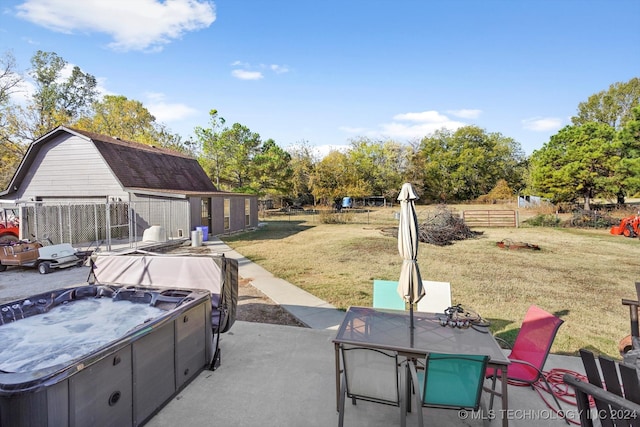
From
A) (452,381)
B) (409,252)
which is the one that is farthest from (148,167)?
(452,381)

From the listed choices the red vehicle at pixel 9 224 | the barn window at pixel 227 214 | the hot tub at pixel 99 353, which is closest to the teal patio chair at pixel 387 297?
the hot tub at pixel 99 353

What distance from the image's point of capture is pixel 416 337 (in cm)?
330

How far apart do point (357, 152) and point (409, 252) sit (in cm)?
4295

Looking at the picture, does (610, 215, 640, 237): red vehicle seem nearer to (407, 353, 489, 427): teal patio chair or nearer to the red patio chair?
the red patio chair

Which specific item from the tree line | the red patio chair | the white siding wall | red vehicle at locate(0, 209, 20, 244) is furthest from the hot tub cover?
the tree line

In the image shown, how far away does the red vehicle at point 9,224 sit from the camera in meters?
12.7

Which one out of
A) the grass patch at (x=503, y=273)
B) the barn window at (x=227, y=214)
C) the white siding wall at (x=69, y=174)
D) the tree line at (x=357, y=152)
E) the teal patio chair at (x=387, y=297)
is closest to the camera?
the teal patio chair at (x=387, y=297)

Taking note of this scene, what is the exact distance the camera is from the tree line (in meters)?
23.6

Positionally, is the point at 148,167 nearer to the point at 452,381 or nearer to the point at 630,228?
the point at 452,381

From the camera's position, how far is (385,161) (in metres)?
45.7

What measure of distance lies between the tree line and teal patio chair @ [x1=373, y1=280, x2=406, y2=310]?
2419 centimetres

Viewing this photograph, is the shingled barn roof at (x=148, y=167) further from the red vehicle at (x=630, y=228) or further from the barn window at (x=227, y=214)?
the red vehicle at (x=630, y=228)

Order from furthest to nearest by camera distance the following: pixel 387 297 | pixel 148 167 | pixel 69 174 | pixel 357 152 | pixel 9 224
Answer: pixel 357 152 → pixel 148 167 → pixel 69 174 → pixel 9 224 → pixel 387 297

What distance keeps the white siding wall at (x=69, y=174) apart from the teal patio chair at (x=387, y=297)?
51.6 feet
